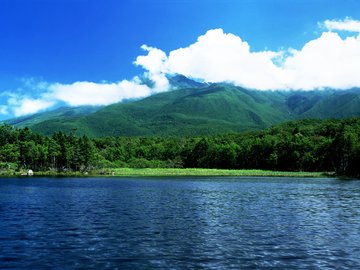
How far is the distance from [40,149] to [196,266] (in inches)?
A: 5828

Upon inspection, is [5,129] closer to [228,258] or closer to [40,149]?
[40,149]

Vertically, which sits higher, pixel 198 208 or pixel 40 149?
pixel 40 149

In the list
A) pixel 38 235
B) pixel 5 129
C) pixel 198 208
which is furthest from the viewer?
pixel 5 129

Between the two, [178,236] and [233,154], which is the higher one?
[233,154]

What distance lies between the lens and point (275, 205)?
51.0m

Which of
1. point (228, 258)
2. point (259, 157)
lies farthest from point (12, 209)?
point (259, 157)

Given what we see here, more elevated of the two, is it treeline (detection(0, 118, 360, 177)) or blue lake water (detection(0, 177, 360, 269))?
treeline (detection(0, 118, 360, 177))

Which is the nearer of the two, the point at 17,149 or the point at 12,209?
the point at 12,209

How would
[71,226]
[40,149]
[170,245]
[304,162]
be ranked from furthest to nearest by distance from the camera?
[304,162], [40,149], [71,226], [170,245]

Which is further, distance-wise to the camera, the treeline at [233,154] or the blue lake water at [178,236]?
the treeline at [233,154]

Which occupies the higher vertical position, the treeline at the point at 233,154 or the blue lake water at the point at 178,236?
the treeline at the point at 233,154

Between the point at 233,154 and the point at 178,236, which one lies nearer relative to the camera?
the point at 178,236

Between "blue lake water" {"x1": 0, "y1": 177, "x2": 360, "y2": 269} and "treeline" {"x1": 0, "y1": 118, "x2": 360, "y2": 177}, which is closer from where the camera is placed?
"blue lake water" {"x1": 0, "y1": 177, "x2": 360, "y2": 269}

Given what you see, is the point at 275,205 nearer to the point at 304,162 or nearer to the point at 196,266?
the point at 196,266
